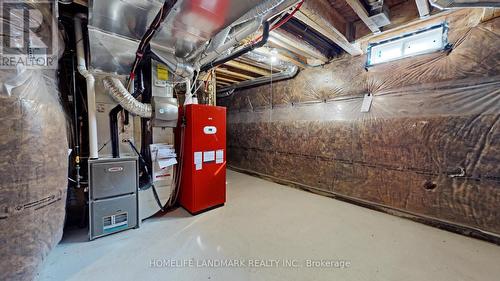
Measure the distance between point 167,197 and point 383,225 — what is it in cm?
272

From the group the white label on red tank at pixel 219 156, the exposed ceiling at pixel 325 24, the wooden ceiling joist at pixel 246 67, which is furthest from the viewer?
the wooden ceiling joist at pixel 246 67

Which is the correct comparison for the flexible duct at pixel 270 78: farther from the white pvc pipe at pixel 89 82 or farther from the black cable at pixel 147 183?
the white pvc pipe at pixel 89 82

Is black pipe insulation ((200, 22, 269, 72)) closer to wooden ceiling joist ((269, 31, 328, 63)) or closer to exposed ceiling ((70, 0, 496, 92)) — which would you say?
exposed ceiling ((70, 0, 496, 92))

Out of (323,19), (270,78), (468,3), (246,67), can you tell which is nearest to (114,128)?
(246,67)

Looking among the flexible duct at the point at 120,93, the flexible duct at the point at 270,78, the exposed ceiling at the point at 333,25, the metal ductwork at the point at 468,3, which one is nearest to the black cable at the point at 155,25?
the flexible duct at the point at 120,93

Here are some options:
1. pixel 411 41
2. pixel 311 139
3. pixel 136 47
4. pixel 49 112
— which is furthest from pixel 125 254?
pixel 411 41

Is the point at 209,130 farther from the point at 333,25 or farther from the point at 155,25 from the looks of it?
the point at 333,25

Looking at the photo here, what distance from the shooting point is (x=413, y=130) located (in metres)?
2.42

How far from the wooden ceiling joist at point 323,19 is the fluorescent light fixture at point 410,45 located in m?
0.33

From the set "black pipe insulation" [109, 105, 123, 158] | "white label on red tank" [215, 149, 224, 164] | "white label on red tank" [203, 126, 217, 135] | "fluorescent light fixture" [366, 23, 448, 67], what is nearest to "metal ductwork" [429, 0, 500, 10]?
"fluorescent light fixture" [366, 23, 448, 67]

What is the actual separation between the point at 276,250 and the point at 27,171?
1964mm

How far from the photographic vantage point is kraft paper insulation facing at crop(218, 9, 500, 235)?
2000mm

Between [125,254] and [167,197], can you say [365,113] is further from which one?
[125,254]

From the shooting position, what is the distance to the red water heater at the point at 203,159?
252 cm
